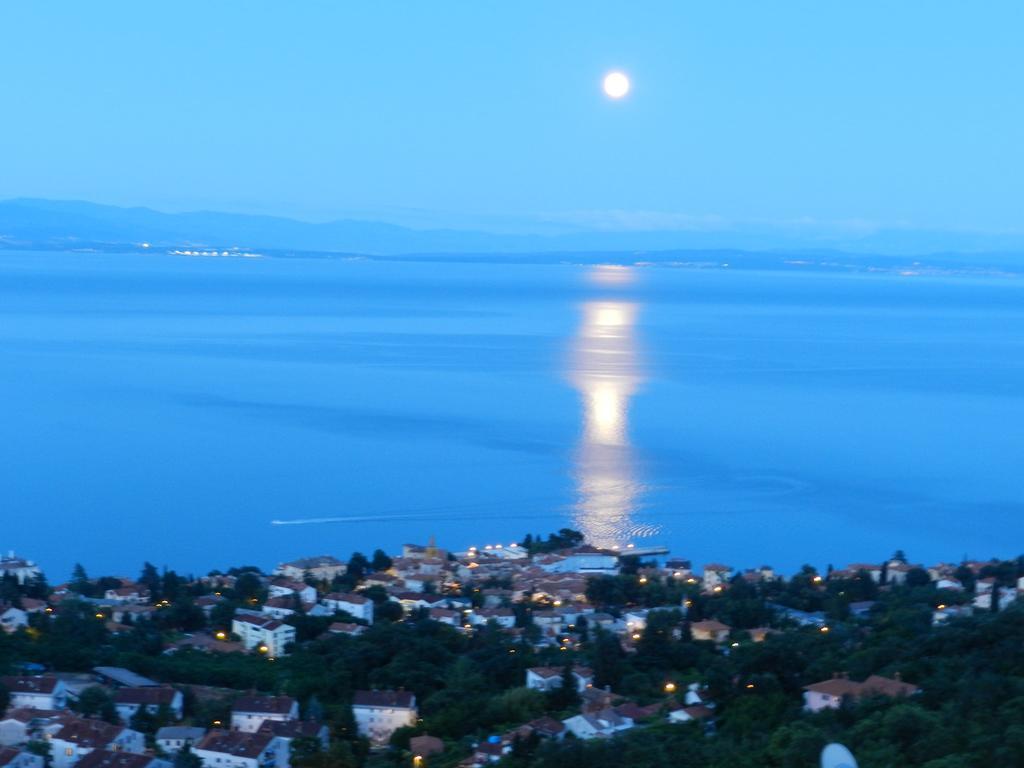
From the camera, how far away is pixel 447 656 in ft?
25.6

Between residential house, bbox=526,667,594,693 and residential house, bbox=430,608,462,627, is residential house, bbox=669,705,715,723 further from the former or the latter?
residential house, bbox=430,608,462,627

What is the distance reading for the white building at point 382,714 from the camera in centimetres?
679

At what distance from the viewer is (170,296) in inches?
1832

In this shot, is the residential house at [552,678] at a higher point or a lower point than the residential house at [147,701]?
higher

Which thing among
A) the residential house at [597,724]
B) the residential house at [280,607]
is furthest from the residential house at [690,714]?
the residential house at [280,607]

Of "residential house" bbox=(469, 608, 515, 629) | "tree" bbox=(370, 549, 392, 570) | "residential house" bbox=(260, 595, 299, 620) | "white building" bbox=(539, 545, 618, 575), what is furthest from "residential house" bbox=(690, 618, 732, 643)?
"tree" bbox=(370, 549, 392, 570)

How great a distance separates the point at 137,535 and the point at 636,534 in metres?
4.84

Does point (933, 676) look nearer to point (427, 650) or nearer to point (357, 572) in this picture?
point (427, 650)

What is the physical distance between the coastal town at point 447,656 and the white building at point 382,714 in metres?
0.01

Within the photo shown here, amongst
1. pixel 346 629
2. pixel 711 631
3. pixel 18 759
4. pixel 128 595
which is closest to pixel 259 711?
pixel 18 759

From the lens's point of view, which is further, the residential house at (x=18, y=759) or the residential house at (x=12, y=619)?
the residential house at (x=12, y=619)

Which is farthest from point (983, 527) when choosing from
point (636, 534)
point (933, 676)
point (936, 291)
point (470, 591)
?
point (936, 291)

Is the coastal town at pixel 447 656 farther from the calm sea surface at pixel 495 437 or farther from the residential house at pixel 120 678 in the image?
the calm sea surface at pixel 495 437

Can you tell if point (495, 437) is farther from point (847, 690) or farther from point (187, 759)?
point (187, 759)
